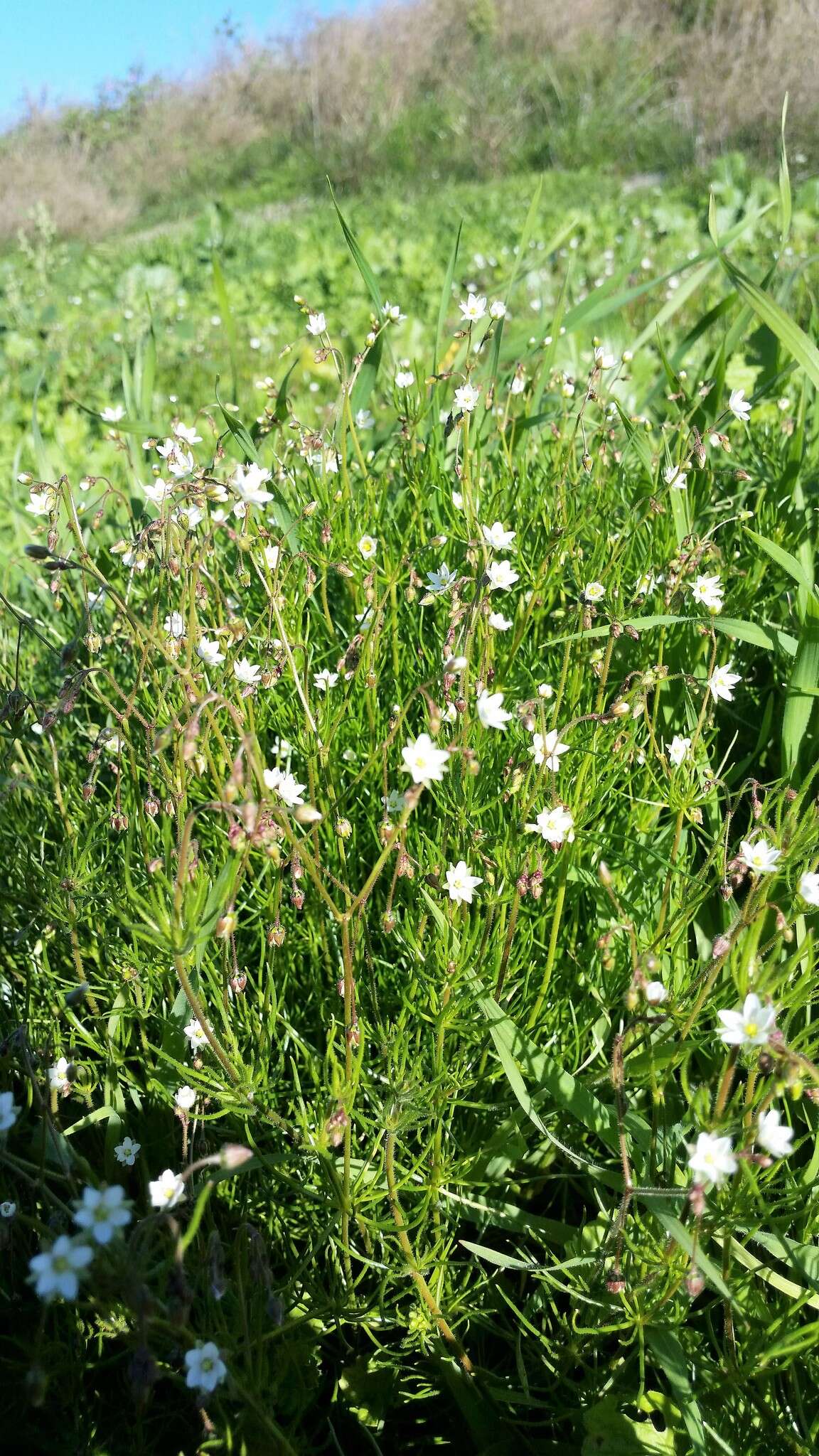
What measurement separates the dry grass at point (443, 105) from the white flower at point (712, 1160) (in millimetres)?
11593

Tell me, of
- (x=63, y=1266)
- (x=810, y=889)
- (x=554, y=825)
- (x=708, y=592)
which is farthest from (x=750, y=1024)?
(x=708, y=592)

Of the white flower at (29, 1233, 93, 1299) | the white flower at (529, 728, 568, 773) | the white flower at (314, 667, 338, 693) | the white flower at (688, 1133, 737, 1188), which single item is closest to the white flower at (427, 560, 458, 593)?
the white flower at (314, 667, 338, 693)

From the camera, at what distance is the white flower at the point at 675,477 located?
172 centimetres

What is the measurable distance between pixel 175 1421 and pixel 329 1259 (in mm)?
279

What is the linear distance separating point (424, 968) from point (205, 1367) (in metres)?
0.62

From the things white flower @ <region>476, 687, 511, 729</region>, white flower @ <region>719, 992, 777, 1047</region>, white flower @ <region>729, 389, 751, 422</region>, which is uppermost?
white flower @ <region>729, 389, 751, 422</region>

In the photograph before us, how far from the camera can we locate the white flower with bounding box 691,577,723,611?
1.60 meters

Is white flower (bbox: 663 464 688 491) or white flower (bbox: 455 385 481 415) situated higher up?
white flower (bbox: 455 385 481 415)

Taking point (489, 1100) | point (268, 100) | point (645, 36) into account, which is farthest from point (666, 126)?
point (489, 1100)

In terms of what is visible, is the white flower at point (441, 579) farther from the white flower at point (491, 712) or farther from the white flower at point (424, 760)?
the white flower at point (424, 760)

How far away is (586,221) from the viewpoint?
24.3 ft

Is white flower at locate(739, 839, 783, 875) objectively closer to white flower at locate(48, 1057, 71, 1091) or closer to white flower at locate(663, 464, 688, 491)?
white flower at locate(663, 464, 688, 491)

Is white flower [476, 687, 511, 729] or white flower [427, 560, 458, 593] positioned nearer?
white flower [476, 687, 511, 729]

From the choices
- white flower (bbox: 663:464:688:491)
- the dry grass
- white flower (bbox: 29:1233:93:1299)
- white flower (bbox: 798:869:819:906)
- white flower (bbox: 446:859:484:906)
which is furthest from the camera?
the dry grass
